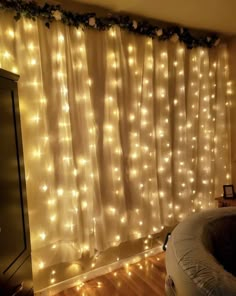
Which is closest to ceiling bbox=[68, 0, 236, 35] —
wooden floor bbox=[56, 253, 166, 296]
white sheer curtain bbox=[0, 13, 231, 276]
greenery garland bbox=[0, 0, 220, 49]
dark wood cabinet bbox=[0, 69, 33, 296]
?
greenery garland bbox=[0, 0, 220, 49]

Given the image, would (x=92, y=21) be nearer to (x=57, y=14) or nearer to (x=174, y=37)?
(x=57, y=14)

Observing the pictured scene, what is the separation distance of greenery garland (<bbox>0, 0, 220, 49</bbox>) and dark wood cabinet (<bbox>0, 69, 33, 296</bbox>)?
71 centimetres

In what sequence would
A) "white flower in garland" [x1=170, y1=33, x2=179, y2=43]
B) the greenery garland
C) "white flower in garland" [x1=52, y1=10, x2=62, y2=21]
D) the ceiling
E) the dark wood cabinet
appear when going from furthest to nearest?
"white flower in garland" [x1=170, y1=33, x2=179, y2=43] → the ceiling → "white flower in garland" [x1=52, y1=10, x2=62, y2=21] → the greenery garland → the dark wood cabinet

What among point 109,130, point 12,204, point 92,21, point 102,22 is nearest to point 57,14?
point 92,21

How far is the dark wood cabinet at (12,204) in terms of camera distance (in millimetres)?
1398

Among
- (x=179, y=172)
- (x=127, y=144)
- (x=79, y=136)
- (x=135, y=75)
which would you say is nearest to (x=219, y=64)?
(x=135, y=75)

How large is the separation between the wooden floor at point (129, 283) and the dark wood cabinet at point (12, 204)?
723 millimetres

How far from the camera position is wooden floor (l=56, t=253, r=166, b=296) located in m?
2.18

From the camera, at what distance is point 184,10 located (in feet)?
7.64

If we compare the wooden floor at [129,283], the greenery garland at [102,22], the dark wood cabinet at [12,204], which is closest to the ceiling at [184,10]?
the greenery garland at [102,22]

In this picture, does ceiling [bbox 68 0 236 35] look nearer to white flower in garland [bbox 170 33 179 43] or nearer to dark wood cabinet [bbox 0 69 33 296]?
white flower in garland [bbox 170 33 179 43]

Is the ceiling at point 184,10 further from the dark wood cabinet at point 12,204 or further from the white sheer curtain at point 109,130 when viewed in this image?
the dark wood cabinet at point 12,204

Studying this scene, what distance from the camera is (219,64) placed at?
3053 mm

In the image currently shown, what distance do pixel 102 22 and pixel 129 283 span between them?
2.41 metres
